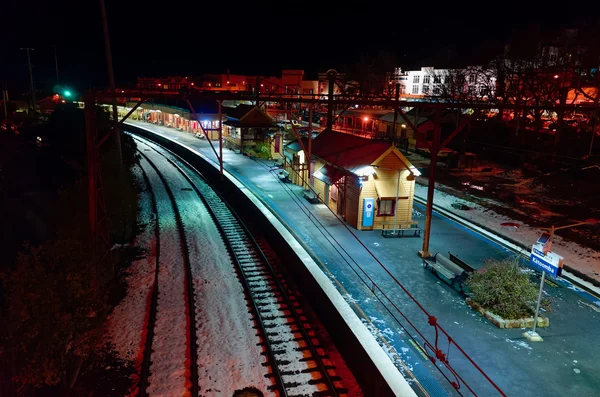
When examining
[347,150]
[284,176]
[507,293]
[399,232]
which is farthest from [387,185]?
[284,176]

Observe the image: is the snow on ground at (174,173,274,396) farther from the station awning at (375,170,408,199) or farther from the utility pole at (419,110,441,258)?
the station awning at (375,170,408,199)

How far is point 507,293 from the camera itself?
10562 millimetres

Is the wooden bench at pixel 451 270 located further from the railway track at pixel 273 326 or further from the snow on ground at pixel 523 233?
the snow on ground at pixel 523 233

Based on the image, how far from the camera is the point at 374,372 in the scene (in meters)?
8.10

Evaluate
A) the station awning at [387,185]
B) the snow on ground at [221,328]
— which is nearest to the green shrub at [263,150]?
the snow on ground at [221,328]

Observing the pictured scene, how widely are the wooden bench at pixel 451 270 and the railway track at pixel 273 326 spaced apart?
4497 millimetres

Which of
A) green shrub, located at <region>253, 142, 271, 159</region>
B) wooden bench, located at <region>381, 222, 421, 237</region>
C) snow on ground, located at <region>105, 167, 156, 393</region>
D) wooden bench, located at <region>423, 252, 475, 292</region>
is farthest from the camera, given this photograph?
green shrub, located at <region>253, 142, 271, 159</region>

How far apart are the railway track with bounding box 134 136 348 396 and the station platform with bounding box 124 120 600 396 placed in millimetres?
1445

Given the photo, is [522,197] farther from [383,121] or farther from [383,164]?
[383,121]

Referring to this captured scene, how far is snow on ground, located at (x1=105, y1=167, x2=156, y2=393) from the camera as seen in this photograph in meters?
9.80

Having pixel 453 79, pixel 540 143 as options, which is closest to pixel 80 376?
pixel 540 143

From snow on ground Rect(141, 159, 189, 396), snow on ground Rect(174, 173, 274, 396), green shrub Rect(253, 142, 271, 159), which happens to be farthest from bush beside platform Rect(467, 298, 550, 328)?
green shrub Rect(253, 142, 271, 159)

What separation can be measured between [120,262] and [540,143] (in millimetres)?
35039

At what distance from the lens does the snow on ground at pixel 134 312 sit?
386 inches
